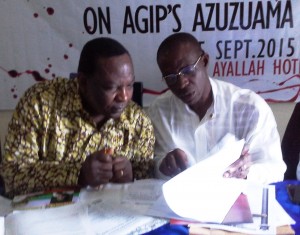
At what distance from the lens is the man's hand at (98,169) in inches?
44.7

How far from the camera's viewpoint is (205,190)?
1.04m

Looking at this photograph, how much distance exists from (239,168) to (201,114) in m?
0.45

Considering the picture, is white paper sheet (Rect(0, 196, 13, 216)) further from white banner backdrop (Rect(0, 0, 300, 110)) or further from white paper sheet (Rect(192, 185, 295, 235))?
white banner backdrop (Rect(0, 0, 300, 110))

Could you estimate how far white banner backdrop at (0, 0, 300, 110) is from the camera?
199 centimetres

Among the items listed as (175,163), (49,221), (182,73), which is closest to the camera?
(49,221)

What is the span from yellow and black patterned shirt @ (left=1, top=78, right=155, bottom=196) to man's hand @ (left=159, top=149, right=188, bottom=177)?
0.16 meters

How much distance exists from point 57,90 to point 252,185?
719 millimetres

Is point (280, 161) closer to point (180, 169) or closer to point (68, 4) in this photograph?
point (180, 169)

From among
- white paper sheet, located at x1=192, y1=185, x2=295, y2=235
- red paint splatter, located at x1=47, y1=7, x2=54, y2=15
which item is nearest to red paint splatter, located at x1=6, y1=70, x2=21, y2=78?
red paint splatter, located at x1=47, y1=7, x2=54, y2=15

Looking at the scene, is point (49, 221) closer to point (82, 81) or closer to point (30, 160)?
point (30, 160)

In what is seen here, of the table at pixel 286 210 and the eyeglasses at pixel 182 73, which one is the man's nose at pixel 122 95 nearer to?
the eyeglasses at pixel 182 73

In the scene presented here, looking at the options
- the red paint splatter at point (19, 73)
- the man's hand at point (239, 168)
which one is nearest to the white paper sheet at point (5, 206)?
the man's hand at point (239, 168)

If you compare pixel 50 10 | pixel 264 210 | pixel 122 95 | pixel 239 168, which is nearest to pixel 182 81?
pixel 122 95

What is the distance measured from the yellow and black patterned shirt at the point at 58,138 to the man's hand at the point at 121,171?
0.12 meters
